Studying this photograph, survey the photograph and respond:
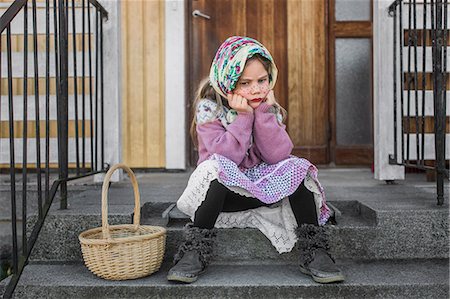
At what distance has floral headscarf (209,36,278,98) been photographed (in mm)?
2023

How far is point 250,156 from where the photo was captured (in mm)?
2213

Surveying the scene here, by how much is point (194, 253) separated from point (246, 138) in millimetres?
499

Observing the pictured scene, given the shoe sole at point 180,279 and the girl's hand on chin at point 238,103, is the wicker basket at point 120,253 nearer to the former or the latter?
the shoe sole at point 180,279

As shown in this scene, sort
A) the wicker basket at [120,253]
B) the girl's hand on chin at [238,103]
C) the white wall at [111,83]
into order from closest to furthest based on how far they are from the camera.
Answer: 1. the wicker basket at [120,253]
2. the girl's hand on chin at [238,103]
3. the white wall at [111,83]

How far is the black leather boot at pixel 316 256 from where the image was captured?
185cm

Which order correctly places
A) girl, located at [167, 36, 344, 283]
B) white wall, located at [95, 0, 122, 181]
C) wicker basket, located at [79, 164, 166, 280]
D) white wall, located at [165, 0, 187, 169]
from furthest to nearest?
white wall, located at [165, 0, 187, 169]
white wall, located at [95, 0, 122, 181]
girl, located at [167, 36, 344, 283]
wicker basket, located at [79, 164, 166, 280]

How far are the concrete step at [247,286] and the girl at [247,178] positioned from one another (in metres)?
0.05

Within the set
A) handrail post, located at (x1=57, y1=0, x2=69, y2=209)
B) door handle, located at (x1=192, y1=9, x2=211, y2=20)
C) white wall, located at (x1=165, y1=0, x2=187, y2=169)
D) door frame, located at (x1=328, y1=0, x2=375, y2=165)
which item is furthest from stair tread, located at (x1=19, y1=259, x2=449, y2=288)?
door handle, located at (x1=192, y1=9, x2=211, y2=20)

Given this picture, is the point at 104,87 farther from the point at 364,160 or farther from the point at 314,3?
the point at 364,160

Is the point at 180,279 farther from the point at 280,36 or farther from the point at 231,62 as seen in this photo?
the point at 280,36

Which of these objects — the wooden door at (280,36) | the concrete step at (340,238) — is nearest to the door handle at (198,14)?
the wooden door at (280,36)

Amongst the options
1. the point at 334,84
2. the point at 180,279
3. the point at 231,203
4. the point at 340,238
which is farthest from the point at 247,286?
the point at 334,84

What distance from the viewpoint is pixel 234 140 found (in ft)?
6.75

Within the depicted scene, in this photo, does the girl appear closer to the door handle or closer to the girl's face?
the girl's face
